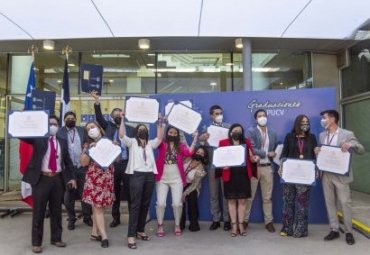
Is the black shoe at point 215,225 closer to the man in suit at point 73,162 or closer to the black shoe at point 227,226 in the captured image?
the black shoe at point 227,226

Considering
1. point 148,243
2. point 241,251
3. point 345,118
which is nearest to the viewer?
point 241,251

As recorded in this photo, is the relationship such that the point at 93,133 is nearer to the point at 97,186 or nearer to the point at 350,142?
the point at 97,186

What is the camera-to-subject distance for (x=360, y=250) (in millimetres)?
5168

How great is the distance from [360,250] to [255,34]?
5.58m

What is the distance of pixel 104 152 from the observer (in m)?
5.32

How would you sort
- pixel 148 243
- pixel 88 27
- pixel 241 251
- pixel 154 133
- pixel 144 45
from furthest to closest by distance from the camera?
1. pixel 144 45
2. pixel 88 27
3. pixel 154 133
4. pixel 148 243
5. pixel 241 251

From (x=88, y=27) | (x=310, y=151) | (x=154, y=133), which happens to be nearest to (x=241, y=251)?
(x=310, y=151)

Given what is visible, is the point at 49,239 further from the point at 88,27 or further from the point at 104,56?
the point at 104,56

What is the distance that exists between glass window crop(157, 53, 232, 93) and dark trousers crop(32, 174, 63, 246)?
5976mm

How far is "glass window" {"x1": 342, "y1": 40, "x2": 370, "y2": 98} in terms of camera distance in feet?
32.8

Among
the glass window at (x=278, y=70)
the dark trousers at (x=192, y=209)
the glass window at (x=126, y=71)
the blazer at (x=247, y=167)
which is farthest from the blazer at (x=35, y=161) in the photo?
the glass window at (x=278, y=70)

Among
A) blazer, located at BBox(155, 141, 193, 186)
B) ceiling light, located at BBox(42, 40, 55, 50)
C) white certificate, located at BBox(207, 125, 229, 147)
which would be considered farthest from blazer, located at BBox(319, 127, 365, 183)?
ceiling light, located at BBox(42, 40, 55, 50)

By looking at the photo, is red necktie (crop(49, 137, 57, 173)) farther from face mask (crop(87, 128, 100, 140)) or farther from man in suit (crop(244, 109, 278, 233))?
man in suit (crop(244, 109, 278, 233))

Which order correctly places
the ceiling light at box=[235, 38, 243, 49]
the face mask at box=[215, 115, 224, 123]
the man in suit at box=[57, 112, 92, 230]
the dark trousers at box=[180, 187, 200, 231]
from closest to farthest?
1. the dark trousers at box=[180, 187, 200, 231]
2. the face mask at box=[215, 115, 224, 123]
3. the man in suit at box=[57, 112, 92, 230]
4. the ceiling light at box=[235, 38, 243, 49]
